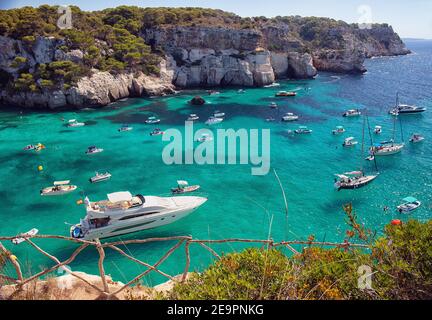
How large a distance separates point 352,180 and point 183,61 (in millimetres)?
59726

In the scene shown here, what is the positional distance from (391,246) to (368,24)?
17373 cm

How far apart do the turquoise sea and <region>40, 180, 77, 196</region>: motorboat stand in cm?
61

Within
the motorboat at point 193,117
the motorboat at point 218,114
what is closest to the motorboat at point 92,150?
the motorboat at point 193,117

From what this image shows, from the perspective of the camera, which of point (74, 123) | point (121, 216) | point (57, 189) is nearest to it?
point (121, 216)

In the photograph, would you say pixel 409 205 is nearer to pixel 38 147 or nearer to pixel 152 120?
pixel 152 120

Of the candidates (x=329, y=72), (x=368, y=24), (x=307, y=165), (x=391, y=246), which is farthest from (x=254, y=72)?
(x=368, y=24)

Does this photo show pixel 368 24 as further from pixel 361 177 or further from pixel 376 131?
pixel 361 177

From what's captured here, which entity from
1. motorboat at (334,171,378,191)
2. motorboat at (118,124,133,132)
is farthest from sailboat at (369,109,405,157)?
motorboat at (118,124,133,132)

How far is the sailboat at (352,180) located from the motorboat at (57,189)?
25.3 metres

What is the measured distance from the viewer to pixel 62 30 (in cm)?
6869

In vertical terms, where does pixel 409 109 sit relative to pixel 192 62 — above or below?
below

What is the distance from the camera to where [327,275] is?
7660 millimetres

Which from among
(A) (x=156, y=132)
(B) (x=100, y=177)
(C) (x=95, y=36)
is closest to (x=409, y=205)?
(B) (x=100, y=177)
